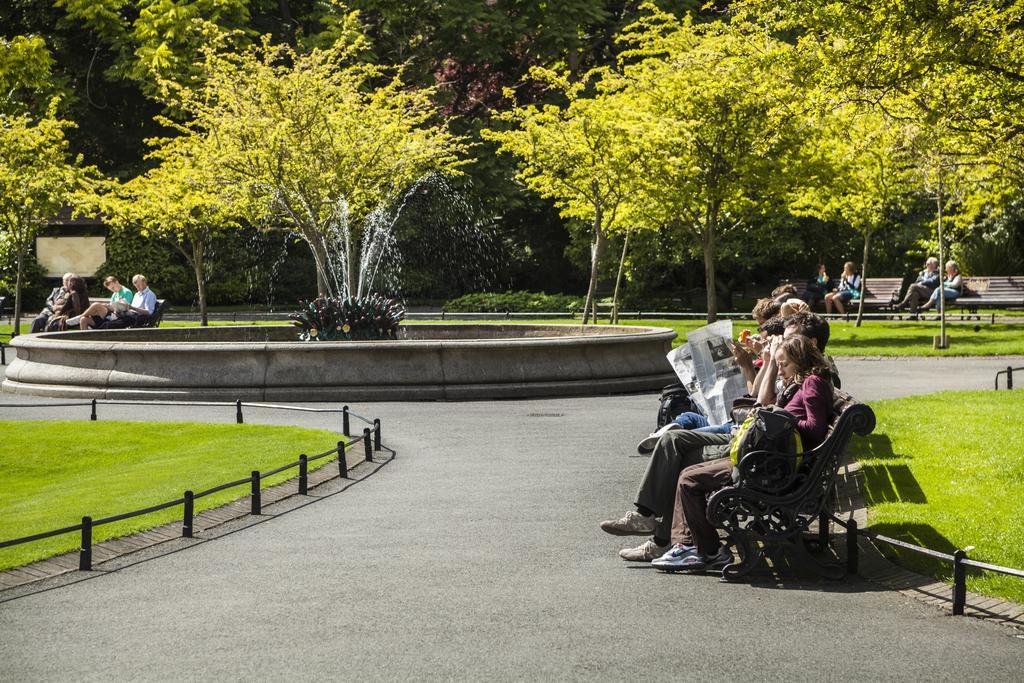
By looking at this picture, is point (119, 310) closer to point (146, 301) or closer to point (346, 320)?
point (146, 301)

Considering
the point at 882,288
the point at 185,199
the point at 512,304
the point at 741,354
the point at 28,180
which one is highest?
the point at 28,180

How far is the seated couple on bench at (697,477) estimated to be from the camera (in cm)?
684

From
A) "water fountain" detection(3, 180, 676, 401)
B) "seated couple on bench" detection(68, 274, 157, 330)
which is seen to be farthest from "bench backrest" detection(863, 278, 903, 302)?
"seated couple on bench" detection(68, 274, 157, 330)

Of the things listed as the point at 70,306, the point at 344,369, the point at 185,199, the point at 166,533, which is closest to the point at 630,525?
the point at 166,533

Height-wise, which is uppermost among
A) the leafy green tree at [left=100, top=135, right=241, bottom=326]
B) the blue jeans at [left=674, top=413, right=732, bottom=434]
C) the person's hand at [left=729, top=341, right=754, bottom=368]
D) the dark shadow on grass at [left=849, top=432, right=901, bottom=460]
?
the leafy green tree at [left=100, top=135, right=241, bottom=326]

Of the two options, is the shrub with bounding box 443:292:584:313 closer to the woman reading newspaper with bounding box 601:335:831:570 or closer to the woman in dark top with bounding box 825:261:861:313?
the woman in dark top with bounding box 825:261:861:313

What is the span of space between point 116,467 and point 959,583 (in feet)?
25.7

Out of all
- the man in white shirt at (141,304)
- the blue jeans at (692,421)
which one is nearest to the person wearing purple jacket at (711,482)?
the blue jeans at (692,421)

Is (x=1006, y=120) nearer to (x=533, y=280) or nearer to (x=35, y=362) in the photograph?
(x=35, y=362)

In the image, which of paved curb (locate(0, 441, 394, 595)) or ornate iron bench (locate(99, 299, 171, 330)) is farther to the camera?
ornate iron bench (locate(99, 299, 171, 330))

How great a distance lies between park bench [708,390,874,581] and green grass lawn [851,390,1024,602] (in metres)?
0.64

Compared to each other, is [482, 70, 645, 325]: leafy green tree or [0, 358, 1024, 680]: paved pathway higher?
[482, 70, 645, 325]: leafy green tree

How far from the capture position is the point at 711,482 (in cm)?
688

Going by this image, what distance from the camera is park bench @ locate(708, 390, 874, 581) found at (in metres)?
6.63
